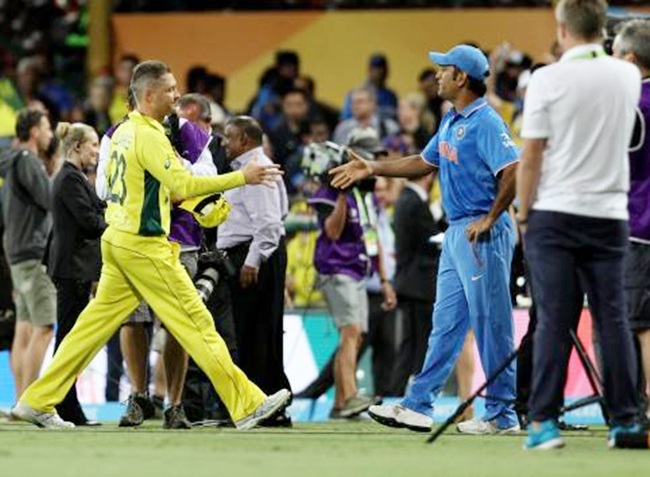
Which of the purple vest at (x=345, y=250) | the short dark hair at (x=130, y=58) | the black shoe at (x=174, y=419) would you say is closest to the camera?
the black shoe at (x=174, y=419)

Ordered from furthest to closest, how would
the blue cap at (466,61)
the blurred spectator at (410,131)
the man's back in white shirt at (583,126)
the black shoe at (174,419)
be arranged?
the blurred spectator at (410,131), the black shoe at (174,419), the blue cap at (466,61), the man's back in white shirt at (583,126)

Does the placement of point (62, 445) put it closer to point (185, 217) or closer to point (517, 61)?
point (185, 217)

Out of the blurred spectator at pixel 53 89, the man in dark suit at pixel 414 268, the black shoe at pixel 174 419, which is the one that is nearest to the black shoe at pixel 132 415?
the black shoe at pixel 174 419

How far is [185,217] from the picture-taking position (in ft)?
48.9

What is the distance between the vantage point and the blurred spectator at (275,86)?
2420cm

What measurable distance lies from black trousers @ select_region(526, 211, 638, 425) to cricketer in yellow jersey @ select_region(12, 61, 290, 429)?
2.32 m

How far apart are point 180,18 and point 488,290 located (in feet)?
43.9

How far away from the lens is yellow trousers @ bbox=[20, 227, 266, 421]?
1314 centimetres

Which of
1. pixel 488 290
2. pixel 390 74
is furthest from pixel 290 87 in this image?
pixel 488 290

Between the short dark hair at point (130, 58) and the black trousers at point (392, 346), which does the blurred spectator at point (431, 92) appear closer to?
the short dark hair at point (130, 58)

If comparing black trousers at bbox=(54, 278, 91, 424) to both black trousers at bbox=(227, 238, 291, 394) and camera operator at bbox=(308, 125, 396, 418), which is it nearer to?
black trousers at bbox=(227, 238, 291, 394)

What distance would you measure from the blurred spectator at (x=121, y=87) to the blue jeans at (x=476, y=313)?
34.6 feet

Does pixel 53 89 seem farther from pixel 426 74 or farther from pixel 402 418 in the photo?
pixel 402 418

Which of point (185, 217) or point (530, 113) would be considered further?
point (185, 217)
